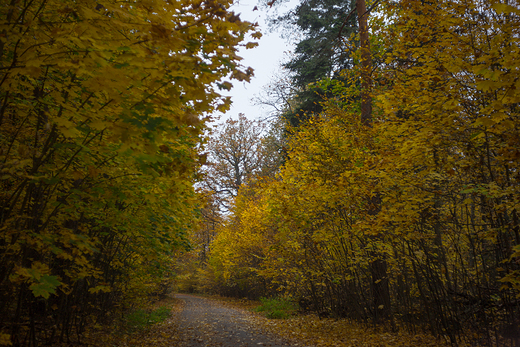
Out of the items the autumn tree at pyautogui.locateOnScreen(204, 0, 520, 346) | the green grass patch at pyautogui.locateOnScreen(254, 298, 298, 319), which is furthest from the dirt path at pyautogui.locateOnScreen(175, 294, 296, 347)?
the autumn tree at pyautogui.locateOnScreen(204, 0, 520, 346)

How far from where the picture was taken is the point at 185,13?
3223 millimetres

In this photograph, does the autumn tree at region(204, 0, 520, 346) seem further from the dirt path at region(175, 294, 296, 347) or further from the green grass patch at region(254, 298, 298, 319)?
the green grass patch at region(254, 298, 298, 319)

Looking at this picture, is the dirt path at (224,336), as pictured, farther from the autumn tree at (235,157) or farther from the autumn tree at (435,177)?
the autumn tree at (235,157)

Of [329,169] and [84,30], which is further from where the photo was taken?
[329,169]

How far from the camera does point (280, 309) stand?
40.6 feet

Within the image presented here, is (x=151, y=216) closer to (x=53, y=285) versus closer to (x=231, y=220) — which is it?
(x=53, y=285)

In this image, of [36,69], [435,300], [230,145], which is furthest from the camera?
[230,145]

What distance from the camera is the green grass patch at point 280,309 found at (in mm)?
11305

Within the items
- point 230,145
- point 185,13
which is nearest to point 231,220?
point 230,145

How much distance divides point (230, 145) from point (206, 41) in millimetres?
24069

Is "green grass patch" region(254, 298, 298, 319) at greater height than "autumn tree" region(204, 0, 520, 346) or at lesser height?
lesser

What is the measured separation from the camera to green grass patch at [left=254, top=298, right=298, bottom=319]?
11305 millimetres

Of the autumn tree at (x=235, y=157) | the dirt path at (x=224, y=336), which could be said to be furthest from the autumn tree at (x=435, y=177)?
the autumn tree at (x=235, y=157)

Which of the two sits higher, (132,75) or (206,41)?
(206,41)
